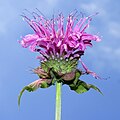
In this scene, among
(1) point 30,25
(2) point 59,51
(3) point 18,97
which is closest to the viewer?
(3) point 18,97

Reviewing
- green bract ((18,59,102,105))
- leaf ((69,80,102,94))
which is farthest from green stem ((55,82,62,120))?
leaf ((69,80,102,94))

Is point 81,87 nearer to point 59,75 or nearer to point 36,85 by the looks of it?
point 59,75

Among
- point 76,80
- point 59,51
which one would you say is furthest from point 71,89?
point 59,51

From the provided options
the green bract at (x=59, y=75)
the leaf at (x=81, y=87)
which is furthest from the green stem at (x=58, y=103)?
the leaf at (x=81, y=87)

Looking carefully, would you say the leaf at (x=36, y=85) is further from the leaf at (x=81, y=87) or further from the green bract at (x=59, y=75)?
the leaf at (x=81, y=87)

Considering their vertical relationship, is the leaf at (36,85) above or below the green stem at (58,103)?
above

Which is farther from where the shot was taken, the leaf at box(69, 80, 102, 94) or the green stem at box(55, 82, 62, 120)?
the leaf at box(69, 80, 102, 94)

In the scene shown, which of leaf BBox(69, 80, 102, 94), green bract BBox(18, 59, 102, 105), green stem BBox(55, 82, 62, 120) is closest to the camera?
green stem BBox(55, 82, 62, 120)

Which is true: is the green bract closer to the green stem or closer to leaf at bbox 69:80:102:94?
leaf at bbox 69:80:102:94

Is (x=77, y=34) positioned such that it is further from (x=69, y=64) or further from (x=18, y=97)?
(x=18, y=97)

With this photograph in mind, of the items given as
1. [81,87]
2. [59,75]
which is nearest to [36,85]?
[59,75]

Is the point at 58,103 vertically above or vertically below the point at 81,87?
below
